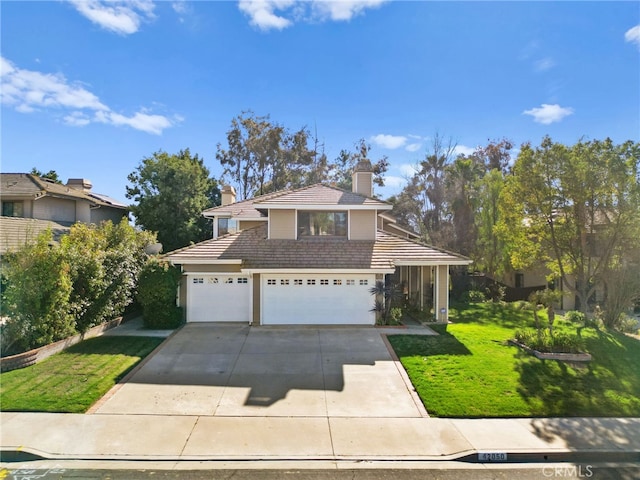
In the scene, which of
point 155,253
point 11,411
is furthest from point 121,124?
point 11,411

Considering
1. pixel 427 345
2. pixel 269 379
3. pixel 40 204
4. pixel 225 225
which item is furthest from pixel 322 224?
pixel 40 204

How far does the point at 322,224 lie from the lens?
53.9 ft

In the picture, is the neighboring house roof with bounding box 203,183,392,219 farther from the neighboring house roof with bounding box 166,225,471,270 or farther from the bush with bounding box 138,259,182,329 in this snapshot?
the bush with bounding box 138,259,182,329

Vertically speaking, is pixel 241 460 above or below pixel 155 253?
below

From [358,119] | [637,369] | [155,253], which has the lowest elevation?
[637,369]

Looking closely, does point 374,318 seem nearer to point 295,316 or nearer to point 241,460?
point 295,316

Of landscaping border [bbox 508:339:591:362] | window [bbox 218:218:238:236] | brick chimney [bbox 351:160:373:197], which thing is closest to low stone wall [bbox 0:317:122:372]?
window [bbox 218:218:238:236]

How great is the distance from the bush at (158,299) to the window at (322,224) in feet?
19.3

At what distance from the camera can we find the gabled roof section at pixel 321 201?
629 inches

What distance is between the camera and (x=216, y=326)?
570 inches

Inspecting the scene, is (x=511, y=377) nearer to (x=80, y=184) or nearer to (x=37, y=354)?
(x=37, y=354)

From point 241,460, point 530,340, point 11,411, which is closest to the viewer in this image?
point 241,460

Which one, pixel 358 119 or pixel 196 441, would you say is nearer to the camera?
pixel 196 441

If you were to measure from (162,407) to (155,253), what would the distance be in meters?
Result: 11.5
